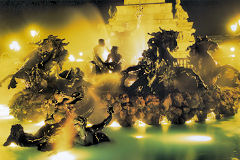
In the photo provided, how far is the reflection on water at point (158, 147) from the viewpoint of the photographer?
5.72 meters

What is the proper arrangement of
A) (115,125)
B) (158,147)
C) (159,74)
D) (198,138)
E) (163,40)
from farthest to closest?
(163,40), (159,74), (115,125), (198,138), (158,147)

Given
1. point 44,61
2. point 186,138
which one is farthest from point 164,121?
point 44,61

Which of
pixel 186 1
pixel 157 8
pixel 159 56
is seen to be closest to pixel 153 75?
pixel 159 56

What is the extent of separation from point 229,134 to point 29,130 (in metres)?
5.84

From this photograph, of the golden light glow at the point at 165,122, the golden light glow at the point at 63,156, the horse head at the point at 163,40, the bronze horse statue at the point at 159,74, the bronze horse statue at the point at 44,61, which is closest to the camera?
the golden light glow at the point at 63,156

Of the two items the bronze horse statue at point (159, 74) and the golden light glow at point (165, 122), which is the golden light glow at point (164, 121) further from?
the bronze horse statue at point (159, 74)

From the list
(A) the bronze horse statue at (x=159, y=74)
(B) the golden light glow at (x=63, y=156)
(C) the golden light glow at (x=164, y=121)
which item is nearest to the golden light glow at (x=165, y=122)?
(C) the golden light glow at (x=164, y=121)

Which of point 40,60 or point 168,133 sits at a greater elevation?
point 40,60

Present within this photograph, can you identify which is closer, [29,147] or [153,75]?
[29,147]

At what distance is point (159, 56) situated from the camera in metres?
10.5

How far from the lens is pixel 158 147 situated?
6.40m

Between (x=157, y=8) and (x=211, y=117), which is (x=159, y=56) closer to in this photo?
(x=211, y=117)

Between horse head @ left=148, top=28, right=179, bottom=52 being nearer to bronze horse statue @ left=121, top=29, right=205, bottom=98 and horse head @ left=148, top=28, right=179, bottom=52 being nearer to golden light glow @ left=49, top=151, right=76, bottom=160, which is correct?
bronze horse statue @ left=121, top=29, right=205, bottom=98

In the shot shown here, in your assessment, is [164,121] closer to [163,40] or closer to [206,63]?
[163,40]
